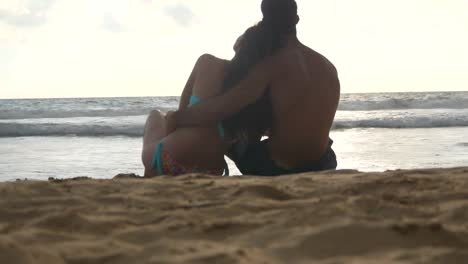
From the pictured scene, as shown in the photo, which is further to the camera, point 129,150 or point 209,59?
point 129,150

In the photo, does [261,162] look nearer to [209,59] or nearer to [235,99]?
[235,99]

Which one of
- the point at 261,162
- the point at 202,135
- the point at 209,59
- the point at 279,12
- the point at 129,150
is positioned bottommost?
the point at 129,150

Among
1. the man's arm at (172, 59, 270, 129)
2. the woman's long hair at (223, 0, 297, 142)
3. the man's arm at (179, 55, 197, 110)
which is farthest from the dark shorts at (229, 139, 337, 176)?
the man's arm at (179, 55, 197, 110)

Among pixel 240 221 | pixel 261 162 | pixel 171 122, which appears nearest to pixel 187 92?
pixel 171 122

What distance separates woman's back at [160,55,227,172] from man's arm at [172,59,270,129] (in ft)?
0.36

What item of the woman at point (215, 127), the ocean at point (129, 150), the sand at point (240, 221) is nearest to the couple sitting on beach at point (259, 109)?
the woman at point (215, 127)

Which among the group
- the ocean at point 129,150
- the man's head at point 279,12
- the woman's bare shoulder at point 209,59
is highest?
the man's head at point 279,12

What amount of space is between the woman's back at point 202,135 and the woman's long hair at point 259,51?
2.5 inches

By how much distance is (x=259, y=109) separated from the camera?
321cm

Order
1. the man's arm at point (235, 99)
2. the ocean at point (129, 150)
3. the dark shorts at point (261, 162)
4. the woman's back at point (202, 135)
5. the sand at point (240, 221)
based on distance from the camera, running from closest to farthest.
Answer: the sand at point (240, 221)
the man's arm at point (235, 99)
the woman's back at point (202, 135)
the dark shorts at point (261, 162)
the ocean at point (129, 150)

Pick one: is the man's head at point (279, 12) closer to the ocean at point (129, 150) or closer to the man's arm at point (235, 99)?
the man's arm at point (235, 99)

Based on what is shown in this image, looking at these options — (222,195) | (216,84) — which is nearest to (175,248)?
(222,195)

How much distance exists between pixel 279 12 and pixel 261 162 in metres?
0.87

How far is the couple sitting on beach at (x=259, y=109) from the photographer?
3100 millimetres
